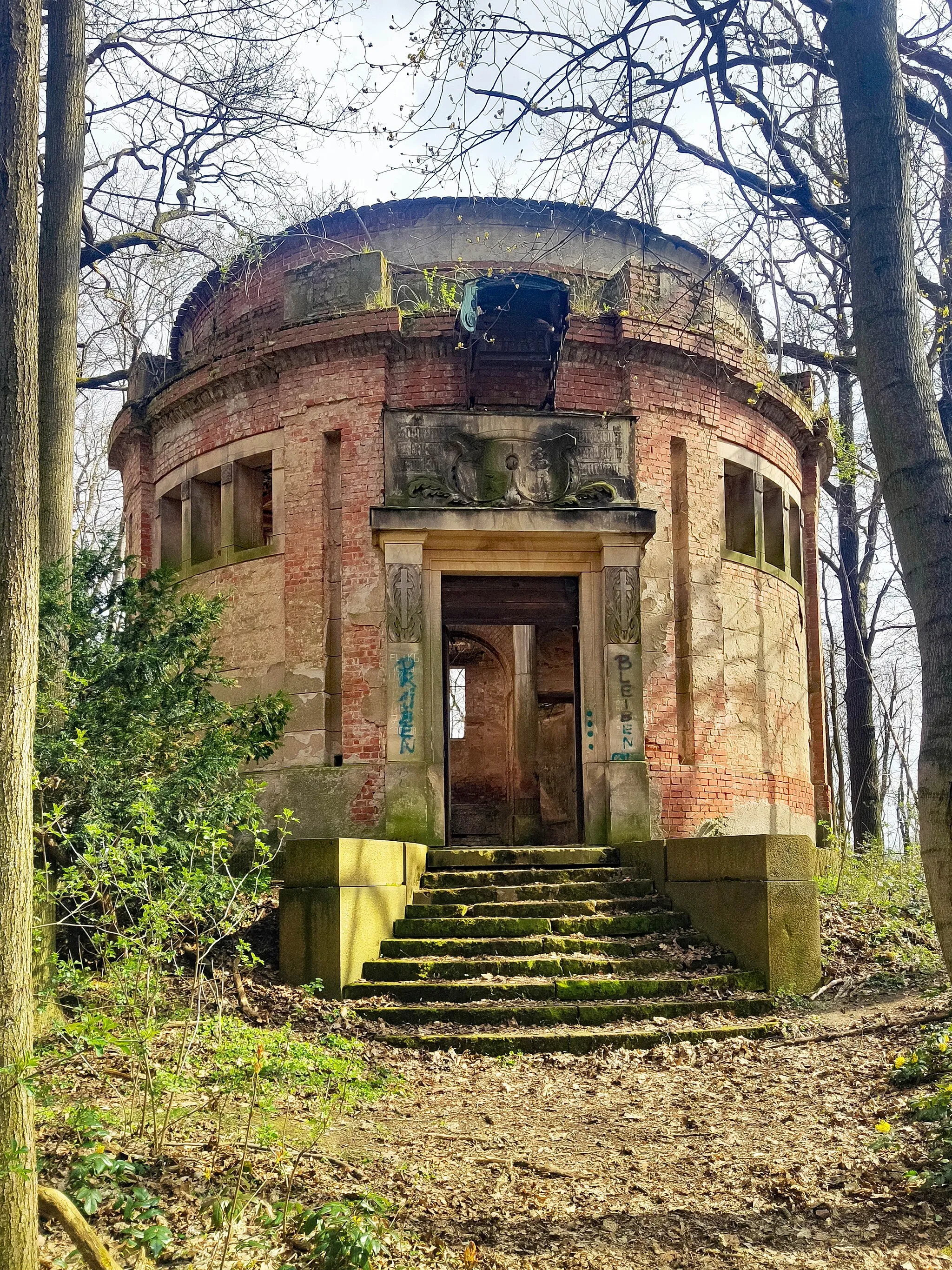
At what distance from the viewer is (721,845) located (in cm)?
935

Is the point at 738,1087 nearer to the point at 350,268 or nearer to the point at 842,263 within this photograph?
the point at 842,263

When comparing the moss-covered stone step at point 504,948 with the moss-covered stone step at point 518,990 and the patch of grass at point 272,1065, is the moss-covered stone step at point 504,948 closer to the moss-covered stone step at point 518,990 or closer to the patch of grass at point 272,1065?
the moss-covered stone step at point 518,990

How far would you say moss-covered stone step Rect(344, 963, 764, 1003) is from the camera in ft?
27.6

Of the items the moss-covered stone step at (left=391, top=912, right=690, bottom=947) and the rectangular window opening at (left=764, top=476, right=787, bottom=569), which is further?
the rectangular window opening at (left=764, top=476, right=787, bottom=569)

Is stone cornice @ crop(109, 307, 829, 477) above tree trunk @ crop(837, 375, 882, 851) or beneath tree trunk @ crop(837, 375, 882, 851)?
above

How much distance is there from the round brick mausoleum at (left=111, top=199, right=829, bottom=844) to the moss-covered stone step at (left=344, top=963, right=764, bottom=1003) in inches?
127

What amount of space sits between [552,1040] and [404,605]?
219 inches

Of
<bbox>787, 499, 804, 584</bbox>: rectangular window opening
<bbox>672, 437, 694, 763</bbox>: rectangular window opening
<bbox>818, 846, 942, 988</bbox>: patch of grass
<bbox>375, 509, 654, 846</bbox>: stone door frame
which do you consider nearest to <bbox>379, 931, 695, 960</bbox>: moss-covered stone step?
<bbox>818, 846, 942, 988</bbox>: patch of grass

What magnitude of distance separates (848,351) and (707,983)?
16.3 ft

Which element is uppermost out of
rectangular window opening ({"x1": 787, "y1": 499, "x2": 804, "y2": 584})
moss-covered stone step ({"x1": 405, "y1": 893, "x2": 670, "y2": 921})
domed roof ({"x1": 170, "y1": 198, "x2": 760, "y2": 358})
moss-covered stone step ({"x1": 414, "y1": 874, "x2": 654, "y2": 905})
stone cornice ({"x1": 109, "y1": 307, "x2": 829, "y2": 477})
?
domed roof ({"x1": 170, "y1": 198, "x2": 760, "y2": 358})

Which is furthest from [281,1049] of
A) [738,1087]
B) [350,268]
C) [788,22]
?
[350,268]

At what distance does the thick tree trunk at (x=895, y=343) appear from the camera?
15.7 feet

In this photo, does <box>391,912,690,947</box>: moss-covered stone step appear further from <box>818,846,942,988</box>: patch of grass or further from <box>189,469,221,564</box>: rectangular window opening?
<box>189,469,221,564</box>: rectangular window opening

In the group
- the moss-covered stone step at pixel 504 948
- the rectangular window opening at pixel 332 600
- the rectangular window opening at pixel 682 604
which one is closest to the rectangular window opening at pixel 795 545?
the rectangular window opening at pixel 682 604
